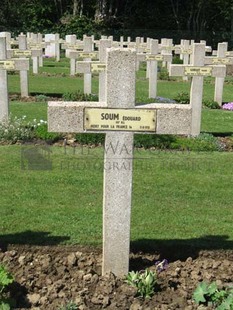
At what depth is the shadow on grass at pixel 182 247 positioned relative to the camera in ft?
17.7

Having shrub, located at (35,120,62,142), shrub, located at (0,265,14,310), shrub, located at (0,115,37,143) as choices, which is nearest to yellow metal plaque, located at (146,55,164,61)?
shrub, located at (35,120,62,142)

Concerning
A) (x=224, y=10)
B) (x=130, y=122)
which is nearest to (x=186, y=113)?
(x=130, y=122)

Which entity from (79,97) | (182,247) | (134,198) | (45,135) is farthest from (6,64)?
(182,247)

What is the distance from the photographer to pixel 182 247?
559 cm

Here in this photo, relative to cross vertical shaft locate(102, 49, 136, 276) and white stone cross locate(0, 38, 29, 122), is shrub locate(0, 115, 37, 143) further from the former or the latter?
cross vertical shaft locate(102, 49, 136, 276)

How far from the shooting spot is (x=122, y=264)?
4.80 m

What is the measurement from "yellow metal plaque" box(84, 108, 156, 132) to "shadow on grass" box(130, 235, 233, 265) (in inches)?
54.2

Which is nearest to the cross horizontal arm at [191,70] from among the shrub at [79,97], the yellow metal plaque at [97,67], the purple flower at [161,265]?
the yellow metal plaque at [97,67]

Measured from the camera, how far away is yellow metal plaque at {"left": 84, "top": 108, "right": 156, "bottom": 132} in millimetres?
4492

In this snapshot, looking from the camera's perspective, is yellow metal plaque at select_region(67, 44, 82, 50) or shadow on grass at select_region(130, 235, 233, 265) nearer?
shadow on grass at select_region(130, 235, 233, 265)

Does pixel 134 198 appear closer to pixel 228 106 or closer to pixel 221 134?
pixel 221 134

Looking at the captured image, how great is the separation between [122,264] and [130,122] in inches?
48.7

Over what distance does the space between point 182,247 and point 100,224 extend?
1.10 m

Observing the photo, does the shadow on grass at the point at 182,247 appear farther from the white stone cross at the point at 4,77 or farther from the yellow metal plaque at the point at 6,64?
the yellow metal plaque at the point at 6,64
